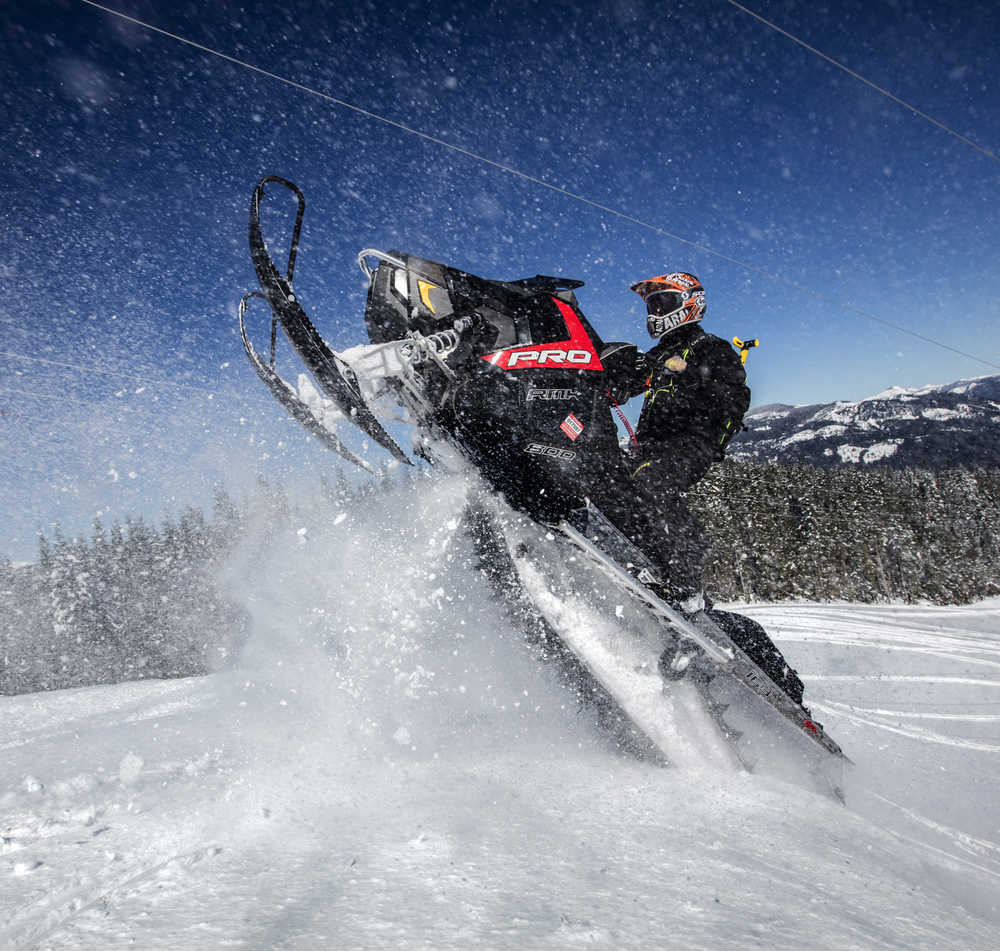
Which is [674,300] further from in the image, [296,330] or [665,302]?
[296,330]

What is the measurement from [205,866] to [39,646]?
2163 inches

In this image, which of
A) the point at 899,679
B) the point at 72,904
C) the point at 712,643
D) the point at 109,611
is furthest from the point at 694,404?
the point at 109,611

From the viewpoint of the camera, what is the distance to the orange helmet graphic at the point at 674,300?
3.79 metres

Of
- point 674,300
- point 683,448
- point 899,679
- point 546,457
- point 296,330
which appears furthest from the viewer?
point 899,679

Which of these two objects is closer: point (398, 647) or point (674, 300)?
point (398, 647)

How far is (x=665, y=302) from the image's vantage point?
12.5ft

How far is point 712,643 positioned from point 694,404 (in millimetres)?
1444

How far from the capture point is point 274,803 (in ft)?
6.16

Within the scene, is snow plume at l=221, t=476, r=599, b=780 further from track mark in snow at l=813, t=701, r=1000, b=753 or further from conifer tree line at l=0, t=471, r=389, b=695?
conifer tree line at l=0, t=471, r=389, b=695

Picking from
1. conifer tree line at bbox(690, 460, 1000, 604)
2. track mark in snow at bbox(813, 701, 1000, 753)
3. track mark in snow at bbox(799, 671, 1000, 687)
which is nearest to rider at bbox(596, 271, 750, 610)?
track mark in snow at bbox(813, 701, 1000, 753)

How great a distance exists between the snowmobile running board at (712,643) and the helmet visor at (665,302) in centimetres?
168

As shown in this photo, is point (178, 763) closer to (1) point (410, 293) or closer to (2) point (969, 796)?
(1) point (410, 293)

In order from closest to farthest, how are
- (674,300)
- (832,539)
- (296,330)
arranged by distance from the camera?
(296,330) < (674,300) < (832,539)

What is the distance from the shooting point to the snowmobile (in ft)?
9.82
